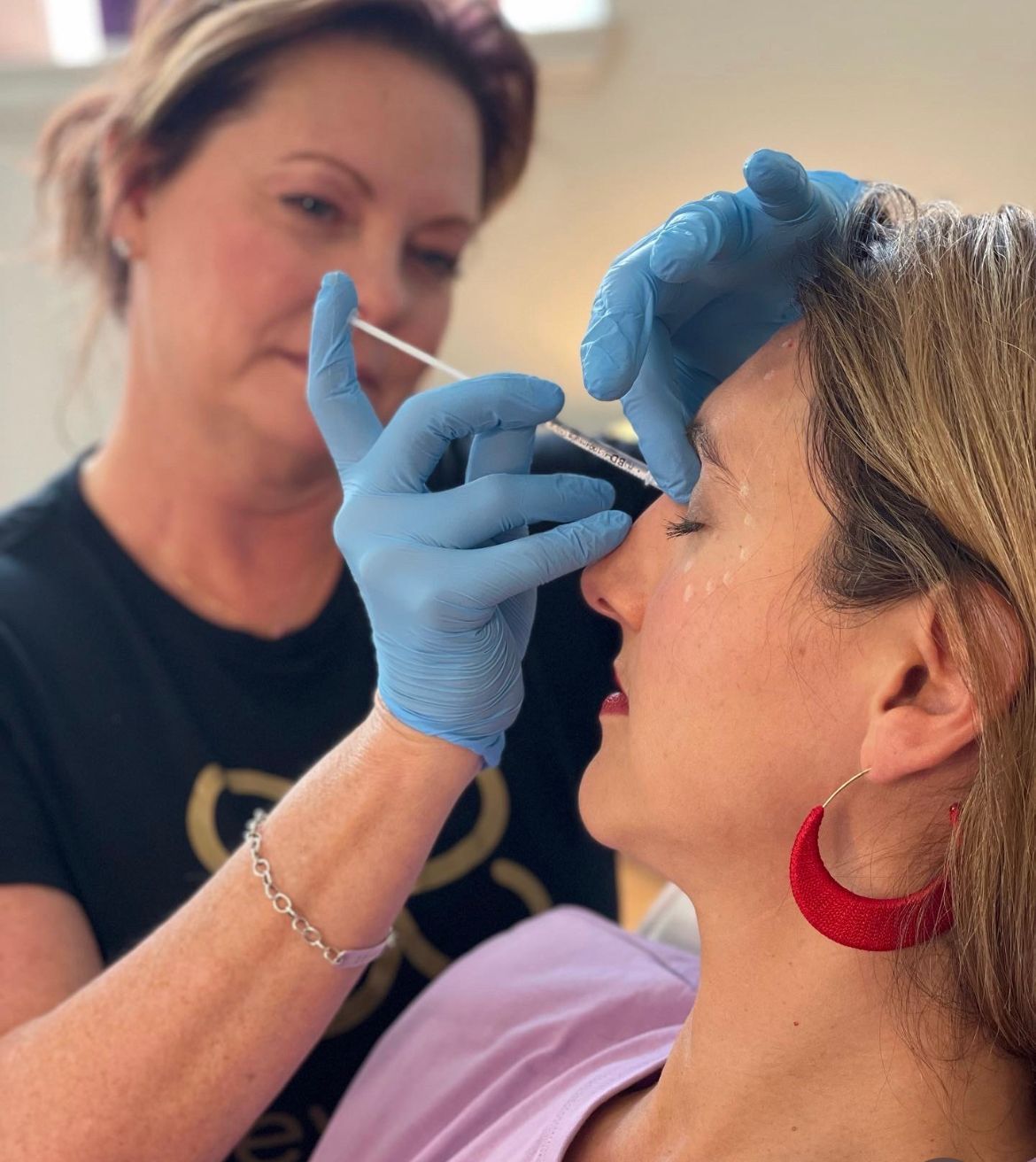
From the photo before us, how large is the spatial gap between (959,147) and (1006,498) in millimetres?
2108

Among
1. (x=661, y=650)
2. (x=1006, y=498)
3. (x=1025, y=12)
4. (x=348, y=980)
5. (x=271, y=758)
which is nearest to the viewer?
(x=1006, y=498)

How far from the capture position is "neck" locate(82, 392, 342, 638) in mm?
1441

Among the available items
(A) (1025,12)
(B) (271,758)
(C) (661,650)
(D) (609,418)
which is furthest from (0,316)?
(C) (661,650)

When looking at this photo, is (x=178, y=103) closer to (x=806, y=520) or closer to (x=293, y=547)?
(x=293, y=547)

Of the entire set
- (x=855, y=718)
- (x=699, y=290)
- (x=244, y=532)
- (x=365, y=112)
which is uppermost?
(x=365, y=112)

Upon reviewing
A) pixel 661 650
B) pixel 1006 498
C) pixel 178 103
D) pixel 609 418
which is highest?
pixel 178 103

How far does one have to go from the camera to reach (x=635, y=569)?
3.18 ft

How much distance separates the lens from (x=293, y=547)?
1528mm

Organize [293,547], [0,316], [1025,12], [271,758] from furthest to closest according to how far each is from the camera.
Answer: [0,316], [1025,12], [293,547], [271,758]

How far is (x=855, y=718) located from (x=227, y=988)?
1.74 ft

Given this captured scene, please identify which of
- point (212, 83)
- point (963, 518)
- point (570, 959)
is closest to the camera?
point (963, 518)

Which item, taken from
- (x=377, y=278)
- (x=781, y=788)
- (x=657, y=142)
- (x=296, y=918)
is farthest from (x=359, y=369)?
(x=657, y=142)

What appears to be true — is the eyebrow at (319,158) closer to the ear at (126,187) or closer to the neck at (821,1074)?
the ear at (126,187)

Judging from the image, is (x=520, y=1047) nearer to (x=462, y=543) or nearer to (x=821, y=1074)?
(x=821, y=1074)
